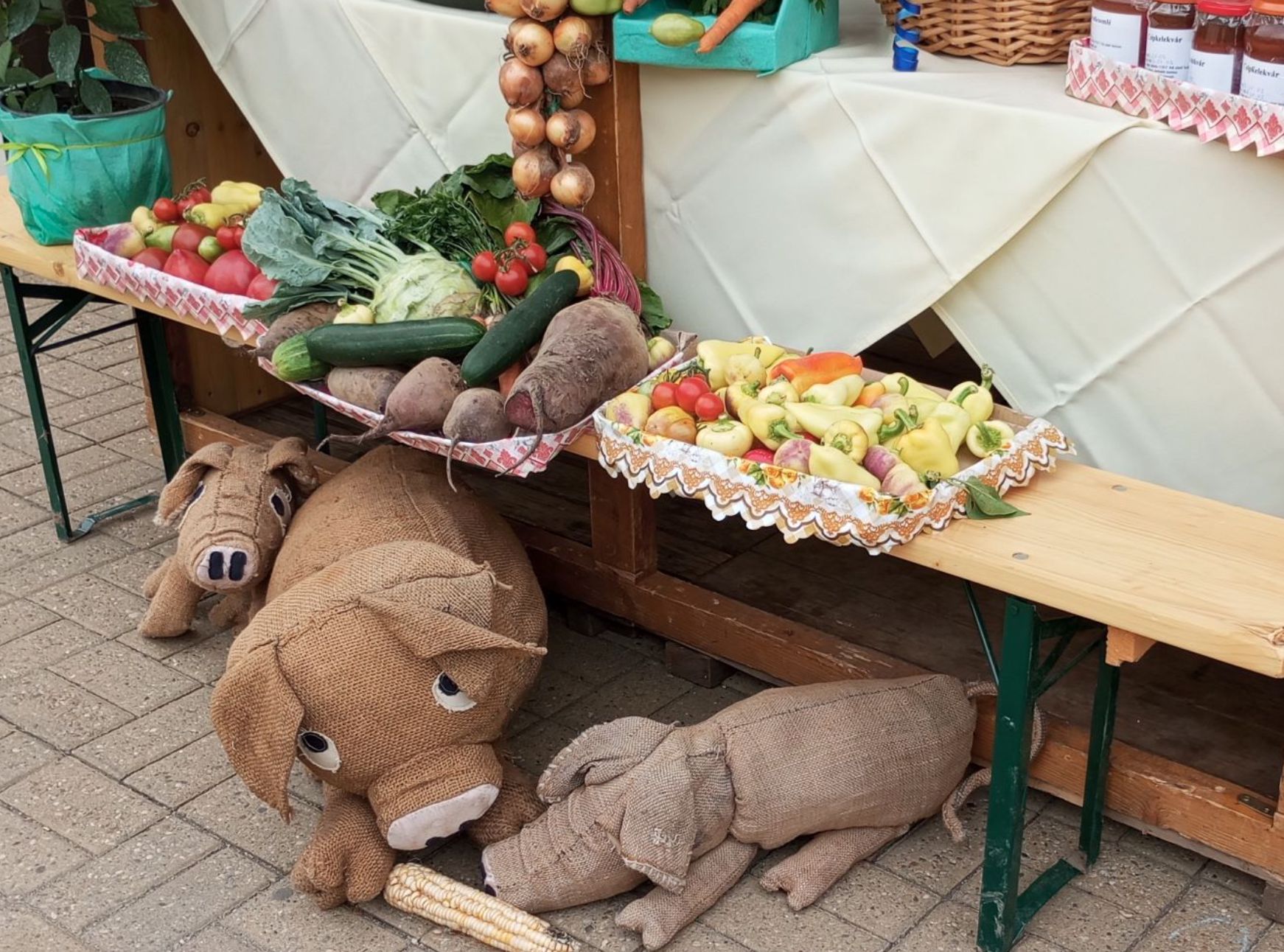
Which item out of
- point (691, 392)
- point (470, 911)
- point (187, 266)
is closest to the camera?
point (470, 911)

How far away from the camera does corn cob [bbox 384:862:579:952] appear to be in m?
2.84

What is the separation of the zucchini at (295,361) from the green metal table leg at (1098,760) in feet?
5.78

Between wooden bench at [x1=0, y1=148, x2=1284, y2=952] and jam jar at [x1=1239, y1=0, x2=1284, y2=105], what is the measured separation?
2.38ft

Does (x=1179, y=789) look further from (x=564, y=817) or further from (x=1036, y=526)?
(x=564, y=817)

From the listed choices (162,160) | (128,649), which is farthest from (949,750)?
(162,160)

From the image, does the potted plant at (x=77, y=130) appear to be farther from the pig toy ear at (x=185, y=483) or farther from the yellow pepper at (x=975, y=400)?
the yellow pepper at (x=975, y=400)

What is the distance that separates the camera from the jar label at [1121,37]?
2787 millimetres

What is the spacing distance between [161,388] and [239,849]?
177cm

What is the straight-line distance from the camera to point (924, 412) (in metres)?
2.91

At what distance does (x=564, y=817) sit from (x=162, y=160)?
92.0 inches

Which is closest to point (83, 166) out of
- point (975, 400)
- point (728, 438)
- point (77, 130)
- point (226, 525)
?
point (77, 130)

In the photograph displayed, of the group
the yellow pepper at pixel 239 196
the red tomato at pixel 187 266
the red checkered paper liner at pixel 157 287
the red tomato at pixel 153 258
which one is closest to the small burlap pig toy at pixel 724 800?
the red checkered paper liner at pixel 157 287

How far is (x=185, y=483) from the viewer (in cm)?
379

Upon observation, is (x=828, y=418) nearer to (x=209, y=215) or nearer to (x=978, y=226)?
(x=978, y=226)
